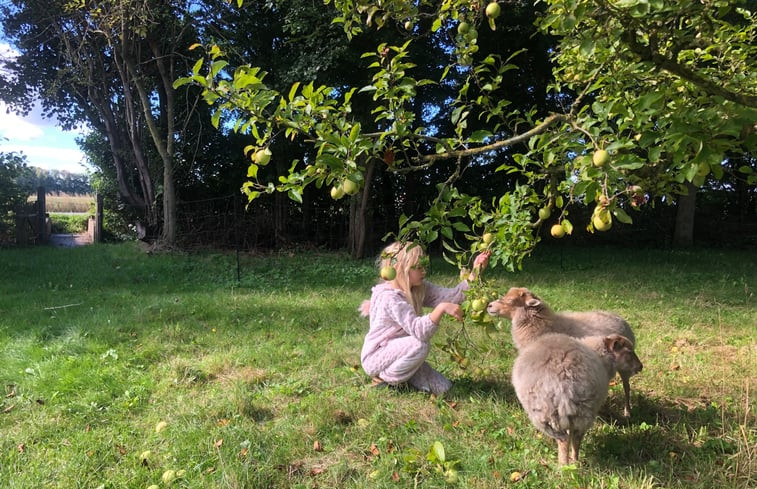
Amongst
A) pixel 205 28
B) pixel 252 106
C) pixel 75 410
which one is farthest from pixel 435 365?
pixel 205 28

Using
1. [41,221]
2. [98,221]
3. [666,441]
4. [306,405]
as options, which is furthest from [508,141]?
[98,221]

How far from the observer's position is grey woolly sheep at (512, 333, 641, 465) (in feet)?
7.65

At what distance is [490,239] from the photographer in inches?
97.7

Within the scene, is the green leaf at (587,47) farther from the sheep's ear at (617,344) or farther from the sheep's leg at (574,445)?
the sheep's ear at (617,344)

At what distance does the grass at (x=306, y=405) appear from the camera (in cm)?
258

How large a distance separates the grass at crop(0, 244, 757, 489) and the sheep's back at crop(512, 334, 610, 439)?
36 centimetres

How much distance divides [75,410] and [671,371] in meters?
4.80

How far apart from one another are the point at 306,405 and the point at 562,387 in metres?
1.86

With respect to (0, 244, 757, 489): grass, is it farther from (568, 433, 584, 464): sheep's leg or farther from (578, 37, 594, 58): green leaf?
(578, 37, 594, 58): green leaf

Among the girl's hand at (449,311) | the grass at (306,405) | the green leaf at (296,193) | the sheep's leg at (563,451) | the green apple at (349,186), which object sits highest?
the green apple at (349,186)

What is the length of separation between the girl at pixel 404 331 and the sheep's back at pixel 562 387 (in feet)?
2.91

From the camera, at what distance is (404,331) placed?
12.0ft

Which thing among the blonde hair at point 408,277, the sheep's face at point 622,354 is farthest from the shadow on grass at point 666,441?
the blonde hair at point 408,277

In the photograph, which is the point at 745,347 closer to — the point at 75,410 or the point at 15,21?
the point at 75,410
